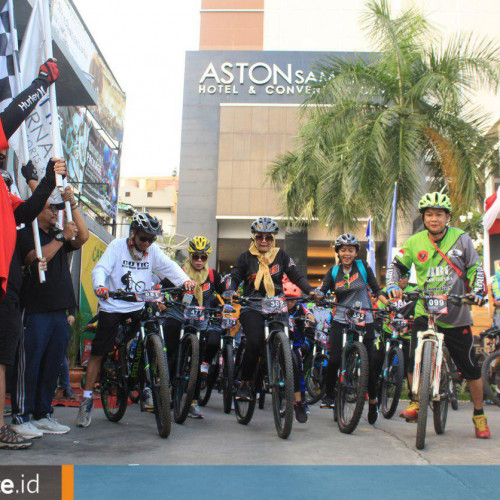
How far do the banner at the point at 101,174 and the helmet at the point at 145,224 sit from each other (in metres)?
13.5

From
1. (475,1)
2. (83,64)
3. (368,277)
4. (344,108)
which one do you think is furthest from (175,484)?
(475,1)

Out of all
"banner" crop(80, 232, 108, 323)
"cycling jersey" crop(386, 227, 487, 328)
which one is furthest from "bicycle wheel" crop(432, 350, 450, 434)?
"banner" crop(80, 232, 108, 323)

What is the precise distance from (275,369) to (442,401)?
5.30 feet

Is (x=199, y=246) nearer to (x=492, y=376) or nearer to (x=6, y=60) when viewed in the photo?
(x=6, y=60)

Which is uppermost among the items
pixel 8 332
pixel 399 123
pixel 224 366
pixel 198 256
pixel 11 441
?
pixel 399 123

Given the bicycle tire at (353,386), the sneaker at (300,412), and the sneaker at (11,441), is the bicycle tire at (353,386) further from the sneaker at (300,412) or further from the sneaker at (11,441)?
the sneaker at (11,441)

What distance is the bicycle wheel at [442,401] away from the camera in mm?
5672

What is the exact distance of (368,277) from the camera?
24.5 feet

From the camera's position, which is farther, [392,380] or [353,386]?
[392,380]

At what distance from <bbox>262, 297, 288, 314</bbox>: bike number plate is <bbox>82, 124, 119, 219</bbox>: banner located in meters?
13.9

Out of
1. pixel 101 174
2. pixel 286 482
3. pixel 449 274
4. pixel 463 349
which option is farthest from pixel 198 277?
pixel 101 174

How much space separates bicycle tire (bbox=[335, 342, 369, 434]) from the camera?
5.83 metres

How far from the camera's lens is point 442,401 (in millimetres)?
6000

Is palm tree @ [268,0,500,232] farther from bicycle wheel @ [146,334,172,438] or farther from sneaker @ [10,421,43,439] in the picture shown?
sneaker @ [10,421,43,439]
